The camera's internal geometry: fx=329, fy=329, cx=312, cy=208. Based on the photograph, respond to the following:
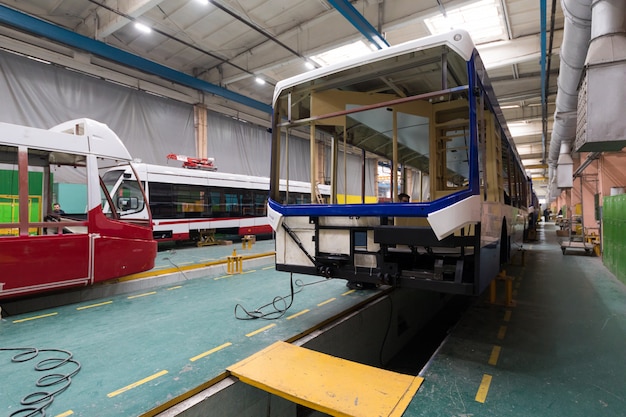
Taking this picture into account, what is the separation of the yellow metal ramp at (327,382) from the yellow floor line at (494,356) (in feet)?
3.53

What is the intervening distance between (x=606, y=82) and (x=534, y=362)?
325cm

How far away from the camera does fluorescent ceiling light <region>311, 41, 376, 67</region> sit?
10.5 meters

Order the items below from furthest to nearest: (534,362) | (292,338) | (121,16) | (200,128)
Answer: (200,128) < (121,16) < (292,338) < (534,362)

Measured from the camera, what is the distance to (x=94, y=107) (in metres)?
11.3

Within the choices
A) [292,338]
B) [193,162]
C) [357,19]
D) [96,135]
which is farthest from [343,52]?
[292,338]

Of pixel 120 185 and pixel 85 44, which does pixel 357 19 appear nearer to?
pixel 120 185

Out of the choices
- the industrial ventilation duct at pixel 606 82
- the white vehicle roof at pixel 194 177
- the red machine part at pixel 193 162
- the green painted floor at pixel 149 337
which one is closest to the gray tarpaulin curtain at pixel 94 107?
the red machine part at pixel 193 162

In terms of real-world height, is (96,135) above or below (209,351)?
above

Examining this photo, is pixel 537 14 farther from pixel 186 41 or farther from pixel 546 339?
pixel 186 41

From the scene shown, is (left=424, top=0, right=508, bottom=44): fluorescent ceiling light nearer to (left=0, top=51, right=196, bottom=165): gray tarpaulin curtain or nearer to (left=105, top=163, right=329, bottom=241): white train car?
(left=105, top=163, right=329, bottom=241): white train car

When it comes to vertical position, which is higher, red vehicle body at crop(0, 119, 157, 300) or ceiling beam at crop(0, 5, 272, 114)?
ceiling beam at crop(0, 5, 272, 114)

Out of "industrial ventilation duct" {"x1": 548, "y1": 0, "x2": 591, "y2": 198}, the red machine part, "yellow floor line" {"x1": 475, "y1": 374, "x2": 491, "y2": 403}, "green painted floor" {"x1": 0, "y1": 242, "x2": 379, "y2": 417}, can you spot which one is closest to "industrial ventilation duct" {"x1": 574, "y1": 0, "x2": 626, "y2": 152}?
"industrial ventilation duct" {"x1": 548, "y1": 0, "x2": 591, "y2": 198}

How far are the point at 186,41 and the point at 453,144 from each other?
32.8ft

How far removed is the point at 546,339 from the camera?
12.8 feet
